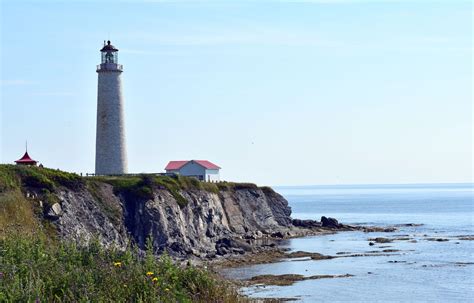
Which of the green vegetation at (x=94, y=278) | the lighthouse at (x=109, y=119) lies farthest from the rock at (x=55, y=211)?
the green vegetation at (x=94, y=278)

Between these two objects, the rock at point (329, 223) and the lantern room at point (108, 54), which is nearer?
the lantern room at point (108, 54)

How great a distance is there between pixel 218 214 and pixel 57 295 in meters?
55.7

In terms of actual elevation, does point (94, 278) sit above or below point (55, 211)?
below

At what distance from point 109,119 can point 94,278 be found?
47087 millimetres

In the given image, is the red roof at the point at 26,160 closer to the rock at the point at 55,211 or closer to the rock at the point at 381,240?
the rock at the point at 55,211

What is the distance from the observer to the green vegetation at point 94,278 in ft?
34.9

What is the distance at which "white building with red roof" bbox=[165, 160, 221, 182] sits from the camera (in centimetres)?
8025

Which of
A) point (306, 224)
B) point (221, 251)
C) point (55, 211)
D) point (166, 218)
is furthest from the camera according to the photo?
point (306, 224)

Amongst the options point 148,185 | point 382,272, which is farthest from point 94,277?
point 148,185

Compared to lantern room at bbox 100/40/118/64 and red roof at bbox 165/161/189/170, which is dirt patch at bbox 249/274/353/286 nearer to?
lantern room at bbox 100/40/118/64

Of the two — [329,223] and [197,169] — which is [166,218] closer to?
[197,169]

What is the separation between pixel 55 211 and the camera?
4359cm

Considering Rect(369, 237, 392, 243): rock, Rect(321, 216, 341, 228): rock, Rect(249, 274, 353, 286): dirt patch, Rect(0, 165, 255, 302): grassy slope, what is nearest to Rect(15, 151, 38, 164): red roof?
Rect(249, 274, 353, 286): dirt patch

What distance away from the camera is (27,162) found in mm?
56500
